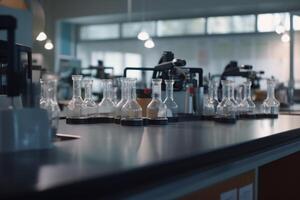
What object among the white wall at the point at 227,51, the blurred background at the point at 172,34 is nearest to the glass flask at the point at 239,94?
the blurred background at the point at 172,34

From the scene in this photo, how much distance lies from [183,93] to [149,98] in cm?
27

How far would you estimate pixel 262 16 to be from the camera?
9133 mm

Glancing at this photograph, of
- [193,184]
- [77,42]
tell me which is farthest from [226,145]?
[77,42]

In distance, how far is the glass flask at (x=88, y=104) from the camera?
1.98 metres

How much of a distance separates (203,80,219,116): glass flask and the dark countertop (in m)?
0.67

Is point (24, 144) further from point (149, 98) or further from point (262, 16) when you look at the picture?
point (262, 16)

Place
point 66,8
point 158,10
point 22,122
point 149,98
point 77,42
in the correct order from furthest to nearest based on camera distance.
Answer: point 77,42 < point 66,8 < point 158,10 < point 149,98 < point 22,122

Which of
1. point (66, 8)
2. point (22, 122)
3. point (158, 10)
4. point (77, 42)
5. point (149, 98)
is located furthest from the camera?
point (77, 42)

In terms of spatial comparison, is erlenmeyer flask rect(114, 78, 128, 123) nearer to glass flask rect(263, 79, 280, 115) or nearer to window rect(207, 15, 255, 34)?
glass flask rect(263, 79, 280, 115)

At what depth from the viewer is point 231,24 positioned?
944 cm

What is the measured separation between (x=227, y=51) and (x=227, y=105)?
305 inches

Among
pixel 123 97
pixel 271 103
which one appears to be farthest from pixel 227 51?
pixel 123 97

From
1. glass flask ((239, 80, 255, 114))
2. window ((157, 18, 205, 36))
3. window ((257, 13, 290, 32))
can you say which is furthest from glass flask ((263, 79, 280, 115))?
window ((157, 18, 205, 36))

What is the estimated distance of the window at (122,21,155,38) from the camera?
10.2 metres
